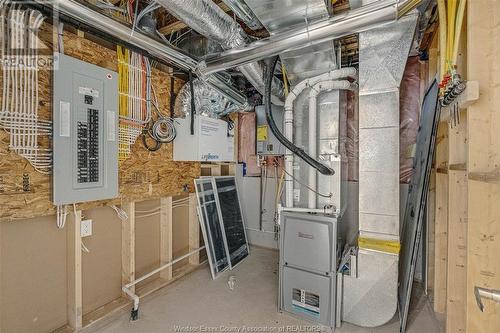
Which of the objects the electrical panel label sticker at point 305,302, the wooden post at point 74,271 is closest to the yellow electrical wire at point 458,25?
the electrical panel label sticker at point 305,302

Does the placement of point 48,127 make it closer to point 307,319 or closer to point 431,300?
point 307,319

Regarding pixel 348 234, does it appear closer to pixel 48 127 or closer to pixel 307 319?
pixel 307 319

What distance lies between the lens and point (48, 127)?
1.69 meters

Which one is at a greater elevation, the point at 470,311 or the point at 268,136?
the point at 268,136

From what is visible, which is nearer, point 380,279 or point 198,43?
point 380,279

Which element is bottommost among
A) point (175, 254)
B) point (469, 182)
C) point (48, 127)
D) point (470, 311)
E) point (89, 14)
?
point (175, 254)

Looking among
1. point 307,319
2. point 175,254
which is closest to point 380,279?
point 307,319

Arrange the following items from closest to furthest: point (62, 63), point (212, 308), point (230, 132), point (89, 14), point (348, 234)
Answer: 1. point (89, 14)
2. point (62, 63)
3. point (212, 308)
4. point (348, 234)
5. point (230, 132)

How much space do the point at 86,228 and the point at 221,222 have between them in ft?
4.83

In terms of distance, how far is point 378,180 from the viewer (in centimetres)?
193

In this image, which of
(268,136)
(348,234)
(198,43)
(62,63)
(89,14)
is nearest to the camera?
(89,14)

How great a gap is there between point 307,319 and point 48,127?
98.3 inches

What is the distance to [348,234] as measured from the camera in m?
2.79

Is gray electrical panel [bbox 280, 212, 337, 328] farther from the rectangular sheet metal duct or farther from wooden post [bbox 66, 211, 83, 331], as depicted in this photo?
wooden post [bbox 66, 211, 83, 331]
